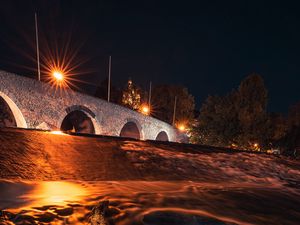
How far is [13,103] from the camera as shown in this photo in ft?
48.4

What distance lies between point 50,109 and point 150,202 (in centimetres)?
1597

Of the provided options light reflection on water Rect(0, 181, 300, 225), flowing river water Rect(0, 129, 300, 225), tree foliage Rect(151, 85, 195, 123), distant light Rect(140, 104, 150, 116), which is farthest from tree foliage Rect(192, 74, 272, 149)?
light reflection on water Rect(0, 181, 300, 225)

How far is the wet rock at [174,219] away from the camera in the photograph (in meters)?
2.31

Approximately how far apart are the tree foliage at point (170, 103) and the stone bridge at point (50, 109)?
723 inches

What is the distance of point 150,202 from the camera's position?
113 inches

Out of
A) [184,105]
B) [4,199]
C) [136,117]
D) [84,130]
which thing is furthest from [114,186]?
[184,105]

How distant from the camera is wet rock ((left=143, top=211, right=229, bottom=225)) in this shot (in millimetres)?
2309

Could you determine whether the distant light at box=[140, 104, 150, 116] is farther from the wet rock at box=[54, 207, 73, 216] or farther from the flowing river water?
the wet rock at box=[54, 207, 73, 216]

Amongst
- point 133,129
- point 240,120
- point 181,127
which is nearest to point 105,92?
point 181,127

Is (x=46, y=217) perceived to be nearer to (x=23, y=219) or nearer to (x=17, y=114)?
(x=23, y=219)

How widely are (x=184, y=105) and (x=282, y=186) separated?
41.2 metres

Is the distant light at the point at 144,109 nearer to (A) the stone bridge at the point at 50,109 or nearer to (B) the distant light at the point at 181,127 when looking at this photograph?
(B) the distant light at the point at 181,127

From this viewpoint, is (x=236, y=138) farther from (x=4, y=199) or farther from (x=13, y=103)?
(x=4, y=199)

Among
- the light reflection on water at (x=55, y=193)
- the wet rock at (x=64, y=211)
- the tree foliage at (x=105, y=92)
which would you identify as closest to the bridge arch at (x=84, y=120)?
the light reflection on water at (x=55, y=193)
